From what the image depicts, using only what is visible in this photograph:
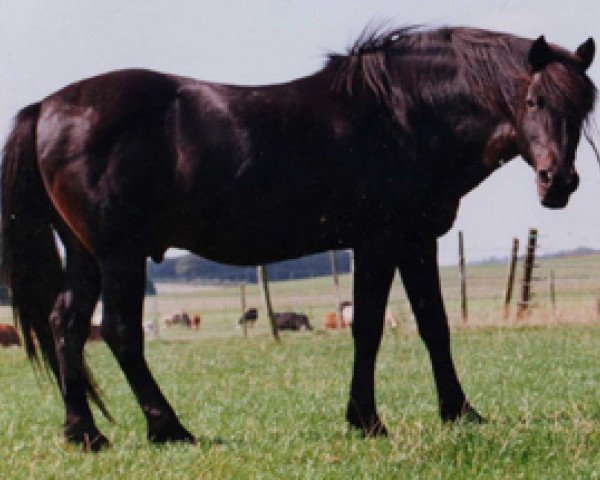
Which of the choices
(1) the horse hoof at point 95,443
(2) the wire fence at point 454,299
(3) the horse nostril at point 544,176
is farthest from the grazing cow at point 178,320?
(3) the horse nostril at point 544,176

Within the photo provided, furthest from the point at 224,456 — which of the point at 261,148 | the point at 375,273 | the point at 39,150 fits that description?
the point at 39,150

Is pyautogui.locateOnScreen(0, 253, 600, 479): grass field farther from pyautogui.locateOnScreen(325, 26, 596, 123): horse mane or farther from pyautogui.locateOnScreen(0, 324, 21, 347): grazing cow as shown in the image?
pyautogui.locateOnScreen(0, 324, 21, 347): grazing cow

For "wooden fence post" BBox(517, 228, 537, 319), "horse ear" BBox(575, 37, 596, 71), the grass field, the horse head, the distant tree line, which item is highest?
"horse ear" BBox(575, 37, 596, 71)

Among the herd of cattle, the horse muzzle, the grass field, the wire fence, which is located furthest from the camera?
the herd of cattle

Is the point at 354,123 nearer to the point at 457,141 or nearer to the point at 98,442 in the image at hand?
the point at 457,141

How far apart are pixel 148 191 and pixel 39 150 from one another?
0.73 meters

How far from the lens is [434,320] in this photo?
5.87 metres

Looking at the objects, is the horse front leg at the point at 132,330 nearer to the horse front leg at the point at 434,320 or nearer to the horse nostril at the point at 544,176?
the horse front leg at the point at 434,320

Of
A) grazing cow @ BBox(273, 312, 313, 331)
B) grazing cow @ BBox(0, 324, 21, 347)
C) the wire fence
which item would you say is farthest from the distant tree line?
grazing cow @ BBox(0, 324, 21, 347)

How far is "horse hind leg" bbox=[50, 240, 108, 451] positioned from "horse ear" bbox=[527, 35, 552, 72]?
9.23 feet

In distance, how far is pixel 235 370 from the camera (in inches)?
440

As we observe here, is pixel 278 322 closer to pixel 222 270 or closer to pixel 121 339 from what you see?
pixel 121 339

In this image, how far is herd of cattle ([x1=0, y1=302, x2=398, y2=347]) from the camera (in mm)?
25764

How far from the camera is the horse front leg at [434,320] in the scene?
5.69 metres
